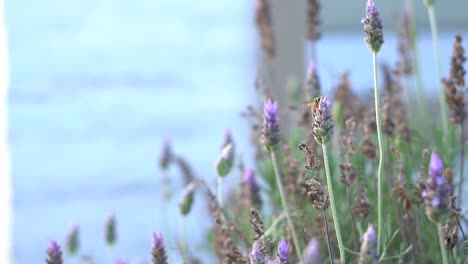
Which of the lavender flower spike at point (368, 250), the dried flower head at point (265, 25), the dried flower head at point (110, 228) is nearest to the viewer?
the lavender flower spike at point (368, 250)

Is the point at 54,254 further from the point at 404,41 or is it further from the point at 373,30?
the point at 404,41

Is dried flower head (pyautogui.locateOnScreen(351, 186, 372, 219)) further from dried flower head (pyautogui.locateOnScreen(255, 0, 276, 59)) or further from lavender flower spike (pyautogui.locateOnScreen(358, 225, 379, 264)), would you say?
dried flower head (pyautogui.locateOnScreen(255, 0, 276, 59))

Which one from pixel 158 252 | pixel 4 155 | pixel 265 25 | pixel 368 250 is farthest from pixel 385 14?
pixel 368 250

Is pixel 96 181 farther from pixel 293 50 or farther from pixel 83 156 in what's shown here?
pixel 293 50

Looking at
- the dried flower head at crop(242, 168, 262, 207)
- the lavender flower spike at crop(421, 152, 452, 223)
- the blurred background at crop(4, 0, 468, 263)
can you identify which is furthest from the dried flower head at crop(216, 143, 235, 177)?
the blurred background at crop(4, 0, 468, 263)

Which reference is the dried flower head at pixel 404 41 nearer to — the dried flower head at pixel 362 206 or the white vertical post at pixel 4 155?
the dried flower head at pixel 362 206

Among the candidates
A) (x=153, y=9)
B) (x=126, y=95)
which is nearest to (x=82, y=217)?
(x=126, y=95)

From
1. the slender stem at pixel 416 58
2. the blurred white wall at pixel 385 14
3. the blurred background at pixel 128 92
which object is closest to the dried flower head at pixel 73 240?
the slender stem at pixel 416 58
